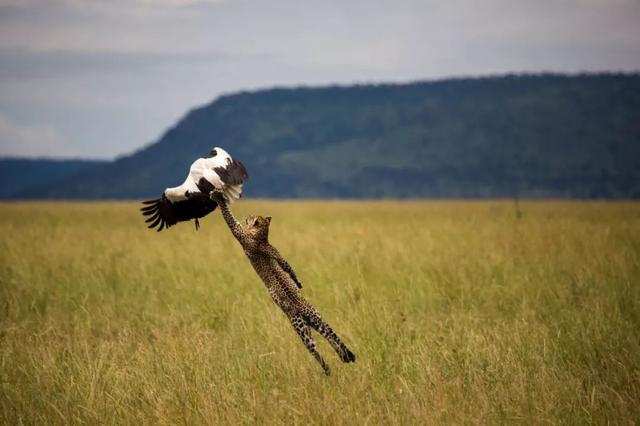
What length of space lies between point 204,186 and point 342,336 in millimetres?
2751

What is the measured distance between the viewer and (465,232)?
1686 cm

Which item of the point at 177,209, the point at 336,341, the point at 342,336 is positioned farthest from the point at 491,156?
the point at 336,341

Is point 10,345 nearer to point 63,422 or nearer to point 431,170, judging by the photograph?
point 63,422

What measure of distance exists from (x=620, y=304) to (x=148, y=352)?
5.19 metres

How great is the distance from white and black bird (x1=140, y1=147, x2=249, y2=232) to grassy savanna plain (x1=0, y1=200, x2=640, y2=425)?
4.09 ft

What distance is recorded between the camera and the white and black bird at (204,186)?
459cm

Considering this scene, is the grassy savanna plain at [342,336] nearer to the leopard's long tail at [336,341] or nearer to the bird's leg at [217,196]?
the leopard's long tail at [336,341]

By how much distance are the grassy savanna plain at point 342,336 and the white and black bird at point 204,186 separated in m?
1.25

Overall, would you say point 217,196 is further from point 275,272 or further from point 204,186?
point 275,272

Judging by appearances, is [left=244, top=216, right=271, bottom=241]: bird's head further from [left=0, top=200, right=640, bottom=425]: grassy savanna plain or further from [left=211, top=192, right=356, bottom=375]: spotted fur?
[left=0, top=200, right=640, bottom=425]: grassy savanna plain

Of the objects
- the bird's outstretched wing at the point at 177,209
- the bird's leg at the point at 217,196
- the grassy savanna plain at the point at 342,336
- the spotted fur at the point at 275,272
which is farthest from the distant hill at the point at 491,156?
the bird's leg at the point at 217,196

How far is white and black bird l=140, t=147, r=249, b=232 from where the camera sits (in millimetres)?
4594

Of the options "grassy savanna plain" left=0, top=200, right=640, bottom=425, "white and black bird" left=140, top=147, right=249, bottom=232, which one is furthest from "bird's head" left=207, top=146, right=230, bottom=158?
"grassy savanna plain" left=0, top=200, right=640, bottom=425

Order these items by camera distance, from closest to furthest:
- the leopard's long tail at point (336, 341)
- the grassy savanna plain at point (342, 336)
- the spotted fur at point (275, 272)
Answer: the leopard's long tail at point (336, 341)
the spotted fur at point (275, 272)
the grassy savanna plain at point (342, 336)
